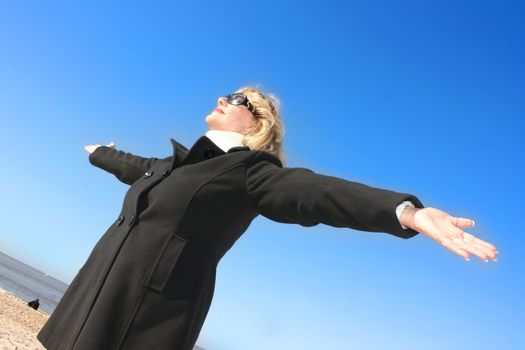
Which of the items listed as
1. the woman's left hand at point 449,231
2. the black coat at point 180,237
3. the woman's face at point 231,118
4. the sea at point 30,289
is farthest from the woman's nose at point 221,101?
the sea at point 30,289

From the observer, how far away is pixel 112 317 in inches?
91.1

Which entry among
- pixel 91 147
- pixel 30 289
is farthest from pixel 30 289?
pixel 91 147

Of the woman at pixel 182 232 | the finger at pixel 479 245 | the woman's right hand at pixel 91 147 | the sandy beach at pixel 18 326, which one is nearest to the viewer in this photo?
the finger at pixel 479 245

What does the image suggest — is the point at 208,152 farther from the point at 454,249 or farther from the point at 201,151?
the point at 454,249

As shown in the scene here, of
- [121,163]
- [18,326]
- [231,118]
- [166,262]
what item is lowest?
[18,326]

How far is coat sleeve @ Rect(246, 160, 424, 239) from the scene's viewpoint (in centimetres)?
189

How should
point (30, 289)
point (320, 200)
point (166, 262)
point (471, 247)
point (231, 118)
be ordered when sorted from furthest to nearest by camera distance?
point (30, 289)
point (231, 118)
point (166, 262)
point (320, 200)
point (471, 247)

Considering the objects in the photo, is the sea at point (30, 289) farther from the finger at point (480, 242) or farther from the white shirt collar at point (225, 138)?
the finger at point (480, 242)

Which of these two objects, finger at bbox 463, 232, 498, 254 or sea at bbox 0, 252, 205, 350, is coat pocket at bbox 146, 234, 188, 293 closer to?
finger at bbox 463, 232, 498, 254

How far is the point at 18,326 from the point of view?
21.8 meters

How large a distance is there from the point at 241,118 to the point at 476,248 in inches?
89.9

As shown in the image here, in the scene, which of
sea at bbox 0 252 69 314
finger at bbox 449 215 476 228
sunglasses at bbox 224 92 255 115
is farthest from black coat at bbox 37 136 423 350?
sea at bbox 0 252 69 314

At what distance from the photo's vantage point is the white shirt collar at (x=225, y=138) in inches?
118

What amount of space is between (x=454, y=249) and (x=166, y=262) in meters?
1.50
